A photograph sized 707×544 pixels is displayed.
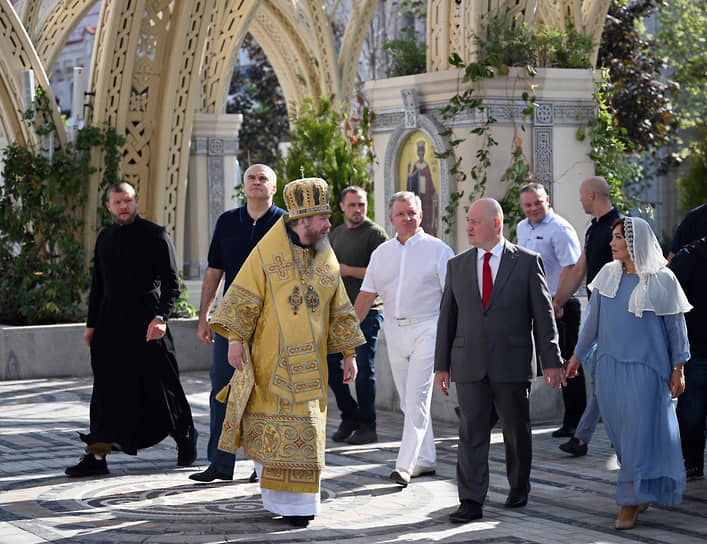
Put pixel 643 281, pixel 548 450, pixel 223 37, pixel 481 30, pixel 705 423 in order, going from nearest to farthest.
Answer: pixel 643 281 → pixel 705 423 → pixel 548 450 → pixel 481 30 → pixel 223 37

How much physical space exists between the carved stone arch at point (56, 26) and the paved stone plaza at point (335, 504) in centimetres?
1363

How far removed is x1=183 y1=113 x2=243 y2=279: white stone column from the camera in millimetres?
22000

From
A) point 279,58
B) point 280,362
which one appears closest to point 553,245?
point 280,362

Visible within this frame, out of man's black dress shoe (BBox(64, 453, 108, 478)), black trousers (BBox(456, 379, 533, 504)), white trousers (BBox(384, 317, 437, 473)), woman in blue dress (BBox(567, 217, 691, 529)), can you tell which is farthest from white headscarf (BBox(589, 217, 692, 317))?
man's black dress shoe (BBox(64, 453, 108, 478))

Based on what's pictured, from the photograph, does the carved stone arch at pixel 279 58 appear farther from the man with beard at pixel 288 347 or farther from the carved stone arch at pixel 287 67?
the man with beard at pixel 288 347

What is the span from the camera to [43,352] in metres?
12.7

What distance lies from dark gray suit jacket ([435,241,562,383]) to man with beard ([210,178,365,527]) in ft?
1.97

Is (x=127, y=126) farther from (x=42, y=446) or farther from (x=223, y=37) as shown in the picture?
(x=223, y=37)

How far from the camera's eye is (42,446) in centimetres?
880

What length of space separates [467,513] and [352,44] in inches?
660

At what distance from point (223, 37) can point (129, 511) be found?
47.9 feet

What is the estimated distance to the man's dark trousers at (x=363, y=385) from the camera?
9.13 meters

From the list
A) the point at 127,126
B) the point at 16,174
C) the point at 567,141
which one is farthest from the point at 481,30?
the point at 16,174

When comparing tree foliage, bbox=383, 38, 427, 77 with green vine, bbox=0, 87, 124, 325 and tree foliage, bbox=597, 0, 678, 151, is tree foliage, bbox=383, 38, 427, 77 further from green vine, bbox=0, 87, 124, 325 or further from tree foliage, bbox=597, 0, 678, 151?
tree foliage, bbox=597, 0, 678, 151
